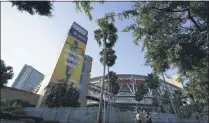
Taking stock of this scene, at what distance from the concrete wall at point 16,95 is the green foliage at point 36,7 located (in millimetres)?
35153

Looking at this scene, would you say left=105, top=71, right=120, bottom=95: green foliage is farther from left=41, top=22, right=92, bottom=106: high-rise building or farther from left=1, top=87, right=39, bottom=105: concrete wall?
left=1, top=87, right=39, bottom=105: concrete wall

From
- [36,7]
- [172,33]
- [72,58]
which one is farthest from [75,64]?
[36,7]

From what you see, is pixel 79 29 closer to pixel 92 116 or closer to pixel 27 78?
pixel 92 116

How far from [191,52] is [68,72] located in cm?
4348

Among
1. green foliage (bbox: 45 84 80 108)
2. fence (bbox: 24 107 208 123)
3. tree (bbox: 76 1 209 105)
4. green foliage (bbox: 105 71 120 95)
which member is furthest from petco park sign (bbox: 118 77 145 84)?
tree (bbox: 76 1 209 105)

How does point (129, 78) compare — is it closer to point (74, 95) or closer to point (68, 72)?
point (68, 72)

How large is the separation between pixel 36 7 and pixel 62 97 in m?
26.7

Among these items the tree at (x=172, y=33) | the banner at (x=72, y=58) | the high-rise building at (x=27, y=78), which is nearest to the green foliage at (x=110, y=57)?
the tree at (x=172, y=33)

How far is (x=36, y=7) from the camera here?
6145 millimetres

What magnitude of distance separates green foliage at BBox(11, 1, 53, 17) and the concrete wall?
3515cm

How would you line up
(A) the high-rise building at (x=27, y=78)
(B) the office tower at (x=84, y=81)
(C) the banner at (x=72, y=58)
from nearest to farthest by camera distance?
(C) the banner at (x=72, y=58) → (B) the office tower at (x=84, y=81) → (A) the high-rise building at (x=27, y=78)

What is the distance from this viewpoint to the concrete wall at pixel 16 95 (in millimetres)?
37594

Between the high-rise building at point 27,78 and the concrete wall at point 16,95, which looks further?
the high-rise building at point 27,78

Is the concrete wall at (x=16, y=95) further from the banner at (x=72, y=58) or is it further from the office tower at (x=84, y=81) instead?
the office tower at (x=84, y=81)
